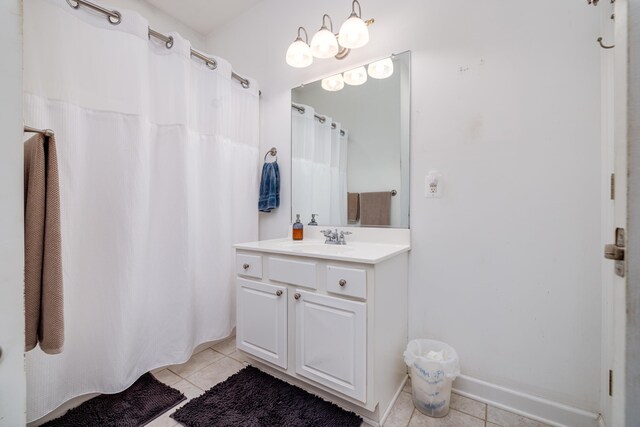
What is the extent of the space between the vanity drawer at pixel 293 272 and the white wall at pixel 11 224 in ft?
3.48

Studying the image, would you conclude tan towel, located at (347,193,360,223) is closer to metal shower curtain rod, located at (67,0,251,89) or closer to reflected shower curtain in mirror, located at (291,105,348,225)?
reflected shower curtain in mirror, located at (291,105,348,225)

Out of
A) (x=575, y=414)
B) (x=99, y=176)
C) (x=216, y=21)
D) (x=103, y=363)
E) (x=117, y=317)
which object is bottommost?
(x=575, y=414)

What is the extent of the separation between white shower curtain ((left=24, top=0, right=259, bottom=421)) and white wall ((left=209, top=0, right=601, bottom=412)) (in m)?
1.34

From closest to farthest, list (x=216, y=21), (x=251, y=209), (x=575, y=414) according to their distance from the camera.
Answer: (x=575, y=414)
(x=251, y=209)
(x=216, y=21)

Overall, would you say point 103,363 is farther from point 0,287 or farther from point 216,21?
point 216,21

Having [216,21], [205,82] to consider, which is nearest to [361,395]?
[205,82]

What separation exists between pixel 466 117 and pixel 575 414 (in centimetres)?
150

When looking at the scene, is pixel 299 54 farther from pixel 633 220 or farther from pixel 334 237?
pixel 633 220

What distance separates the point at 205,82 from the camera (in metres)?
1.89

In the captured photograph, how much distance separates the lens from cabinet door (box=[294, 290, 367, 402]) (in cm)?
123

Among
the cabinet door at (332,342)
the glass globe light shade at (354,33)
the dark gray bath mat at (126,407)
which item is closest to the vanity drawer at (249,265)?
the cabinet door at (332,342)

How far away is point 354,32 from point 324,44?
0.22m

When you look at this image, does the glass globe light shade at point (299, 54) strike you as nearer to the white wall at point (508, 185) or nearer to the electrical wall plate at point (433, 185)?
the white wall at point (508, 185)

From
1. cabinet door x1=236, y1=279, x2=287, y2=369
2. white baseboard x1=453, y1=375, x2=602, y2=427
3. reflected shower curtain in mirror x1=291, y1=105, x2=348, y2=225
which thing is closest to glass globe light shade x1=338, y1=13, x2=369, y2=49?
reflected shower curtain in mirror x1=291, y1=105, x2=348, y2=225
